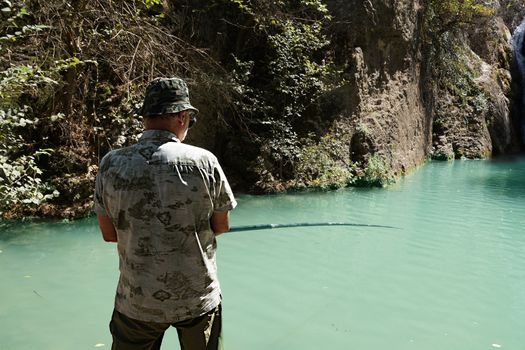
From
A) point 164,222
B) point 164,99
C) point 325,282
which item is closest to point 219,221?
point 164,222

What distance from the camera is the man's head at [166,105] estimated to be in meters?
2.08

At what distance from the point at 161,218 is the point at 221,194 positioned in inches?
11.1

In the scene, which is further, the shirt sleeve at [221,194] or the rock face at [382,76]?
the rock face at [382,76]

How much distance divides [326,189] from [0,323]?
7.24 metres

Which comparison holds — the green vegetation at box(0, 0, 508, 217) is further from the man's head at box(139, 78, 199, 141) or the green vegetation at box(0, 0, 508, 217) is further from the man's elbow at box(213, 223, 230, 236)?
the man's elbow at box(213, 223, 230, 236)

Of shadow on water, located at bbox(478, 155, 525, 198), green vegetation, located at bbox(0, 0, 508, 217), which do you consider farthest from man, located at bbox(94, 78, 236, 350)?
shadow on water, located at bbox(478, 155, 525, 198)

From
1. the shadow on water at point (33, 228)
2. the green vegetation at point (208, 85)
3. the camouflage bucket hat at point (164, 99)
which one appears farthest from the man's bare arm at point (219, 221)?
the green vegetation at point (208, 85)

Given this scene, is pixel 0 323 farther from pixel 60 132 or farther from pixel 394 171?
pixel 394 171

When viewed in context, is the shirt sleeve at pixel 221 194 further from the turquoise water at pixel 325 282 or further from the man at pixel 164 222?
the turquoise water at pixel 325 282

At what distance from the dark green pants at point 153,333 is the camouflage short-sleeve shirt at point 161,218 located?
44mm

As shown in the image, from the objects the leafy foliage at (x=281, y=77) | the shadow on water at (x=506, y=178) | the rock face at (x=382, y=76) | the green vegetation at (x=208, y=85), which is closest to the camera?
the green vegetation at (x=208, y=85)

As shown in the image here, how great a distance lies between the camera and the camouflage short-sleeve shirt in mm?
1988

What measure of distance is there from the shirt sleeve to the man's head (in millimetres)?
266

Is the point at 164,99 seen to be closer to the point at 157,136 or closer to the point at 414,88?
the point at 157,136
